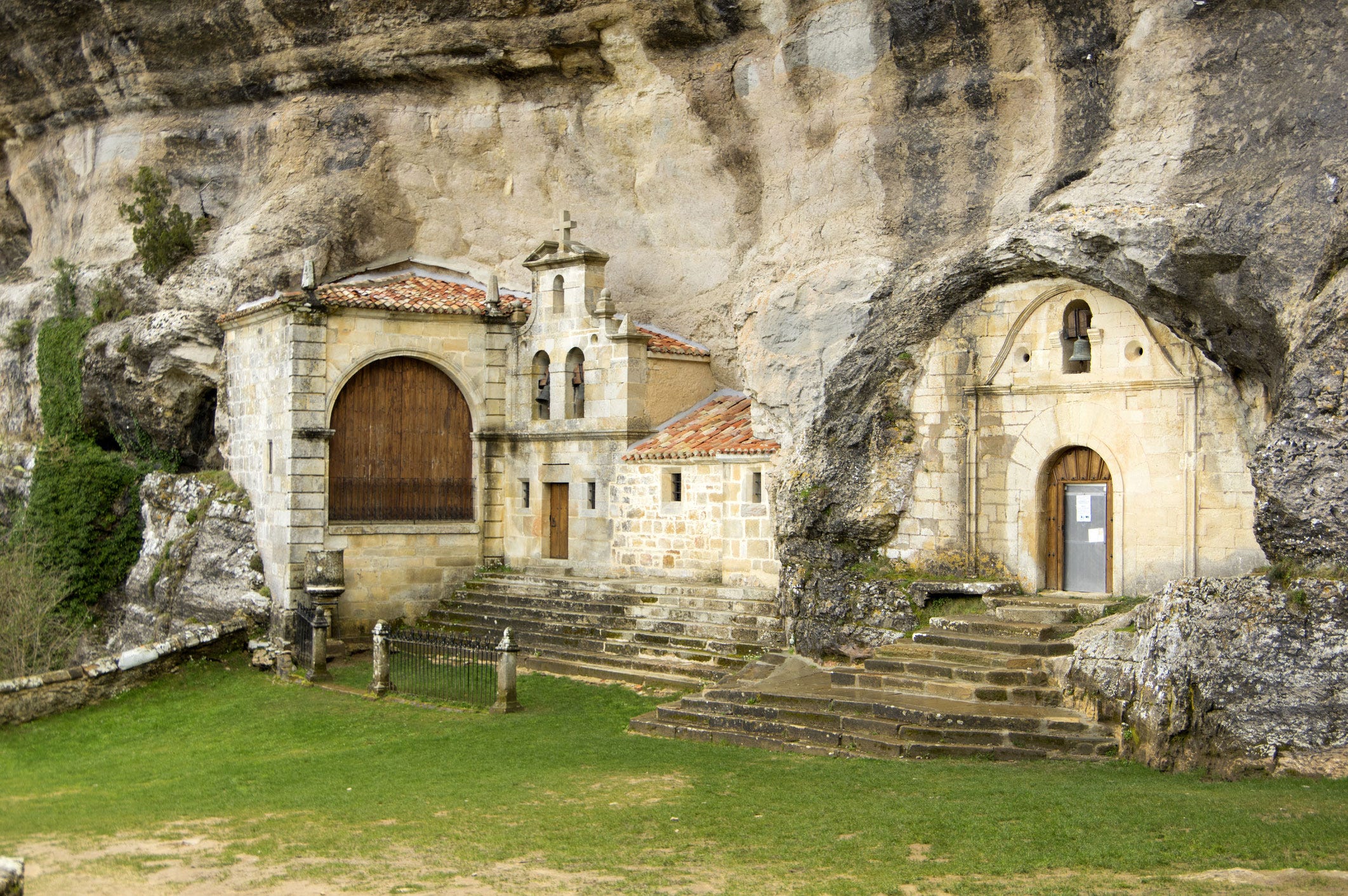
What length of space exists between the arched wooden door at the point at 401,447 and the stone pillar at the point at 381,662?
4.62 m

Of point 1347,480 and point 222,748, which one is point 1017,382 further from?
point 222,748

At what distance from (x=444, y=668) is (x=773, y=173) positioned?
9.70 metres

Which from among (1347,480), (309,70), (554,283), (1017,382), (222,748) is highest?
(309,70)

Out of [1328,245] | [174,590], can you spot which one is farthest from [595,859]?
[174,590]

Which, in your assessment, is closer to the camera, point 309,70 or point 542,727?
point 542,727

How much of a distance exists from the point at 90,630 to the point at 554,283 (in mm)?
11688

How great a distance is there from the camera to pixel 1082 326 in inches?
642

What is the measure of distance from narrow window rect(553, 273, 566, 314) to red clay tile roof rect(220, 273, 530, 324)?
3.35 feet

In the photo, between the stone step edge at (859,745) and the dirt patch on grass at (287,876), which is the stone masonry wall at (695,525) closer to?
the stone step edge at (859,745)

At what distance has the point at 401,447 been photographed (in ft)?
77.2

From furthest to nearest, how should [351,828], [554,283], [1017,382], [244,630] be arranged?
[554,283], [244,630], [1017,382], [351,828]

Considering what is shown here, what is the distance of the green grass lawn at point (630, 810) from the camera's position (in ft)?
31.6

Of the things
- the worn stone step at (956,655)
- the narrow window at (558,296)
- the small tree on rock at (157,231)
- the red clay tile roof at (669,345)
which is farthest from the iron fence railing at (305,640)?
the small tree on rock at (157,231)

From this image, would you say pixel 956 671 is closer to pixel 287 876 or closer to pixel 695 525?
pixel 695 525
